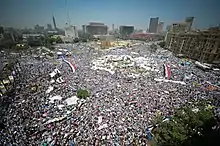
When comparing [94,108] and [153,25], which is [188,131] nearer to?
[94,108]

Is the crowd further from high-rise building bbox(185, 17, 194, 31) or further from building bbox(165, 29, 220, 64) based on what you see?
high-rise building bbox(185, 17, 194, 31)

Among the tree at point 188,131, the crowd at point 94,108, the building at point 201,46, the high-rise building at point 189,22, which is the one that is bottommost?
the crowd at point 94,108

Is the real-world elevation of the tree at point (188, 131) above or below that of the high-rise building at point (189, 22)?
below

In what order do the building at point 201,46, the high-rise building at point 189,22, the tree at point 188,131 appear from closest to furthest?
the tree at point 188,131
the building at point 201,46
the high-rise building at point 189,22

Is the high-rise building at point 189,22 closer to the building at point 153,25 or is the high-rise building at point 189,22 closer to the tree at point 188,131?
the tree at point 188,131

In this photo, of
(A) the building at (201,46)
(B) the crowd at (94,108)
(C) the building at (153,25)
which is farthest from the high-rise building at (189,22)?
(C) the building at (153,25)

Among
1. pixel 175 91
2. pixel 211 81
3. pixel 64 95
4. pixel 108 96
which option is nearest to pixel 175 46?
pixel 211 81

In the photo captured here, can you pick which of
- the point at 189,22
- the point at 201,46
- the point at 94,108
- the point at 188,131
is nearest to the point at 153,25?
the point at 189,22

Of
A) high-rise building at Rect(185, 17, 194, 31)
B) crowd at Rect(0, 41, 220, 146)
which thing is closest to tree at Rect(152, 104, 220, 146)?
crowd at Rect(0, 41, 220, 146)

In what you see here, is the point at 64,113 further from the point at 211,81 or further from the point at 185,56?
the point at 185,56
